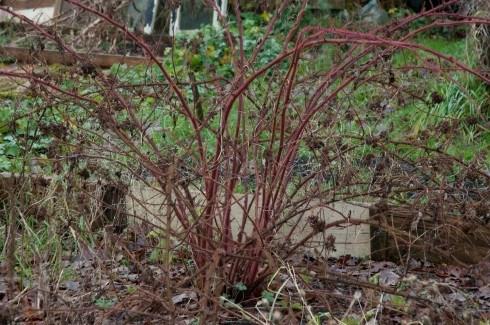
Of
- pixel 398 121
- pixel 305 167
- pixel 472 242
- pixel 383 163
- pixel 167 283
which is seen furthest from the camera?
pixel 398 121

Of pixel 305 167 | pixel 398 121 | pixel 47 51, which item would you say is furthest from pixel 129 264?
pixel 47 51

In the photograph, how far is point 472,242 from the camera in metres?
5.20

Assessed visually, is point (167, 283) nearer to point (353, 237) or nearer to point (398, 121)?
point (353, 237)

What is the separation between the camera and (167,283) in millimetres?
3293

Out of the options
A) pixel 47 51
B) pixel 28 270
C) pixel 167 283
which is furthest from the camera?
pixel 47 51

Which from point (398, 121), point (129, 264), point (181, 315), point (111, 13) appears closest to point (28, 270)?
point (129, 264)

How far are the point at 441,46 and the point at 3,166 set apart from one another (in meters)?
6.86

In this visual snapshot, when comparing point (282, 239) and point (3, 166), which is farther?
point (3, 166)

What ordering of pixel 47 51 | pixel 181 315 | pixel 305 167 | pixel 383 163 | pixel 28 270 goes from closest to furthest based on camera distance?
pixel 181 315 < pixel 383 163 < pixel 28 270 < pixel 305 167 < pixel 47 51

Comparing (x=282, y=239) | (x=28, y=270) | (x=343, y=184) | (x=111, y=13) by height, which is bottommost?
(x=28, y=270)

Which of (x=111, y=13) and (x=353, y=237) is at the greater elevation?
(x=111, y=13)

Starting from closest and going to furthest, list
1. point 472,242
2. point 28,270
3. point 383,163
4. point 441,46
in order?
1. point 383,163
2. point 28,270
3. point 472,242
4. point 441,46

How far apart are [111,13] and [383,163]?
159 centimetres

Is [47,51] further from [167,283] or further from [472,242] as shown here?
[167,283]
